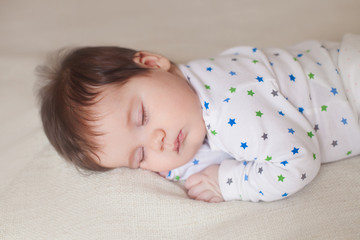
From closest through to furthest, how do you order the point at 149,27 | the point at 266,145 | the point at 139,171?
the point at 266,145 < the point at 139,171 < the point at 149,27

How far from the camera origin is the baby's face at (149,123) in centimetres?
113

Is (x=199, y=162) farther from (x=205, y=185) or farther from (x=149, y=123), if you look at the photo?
(x=149, y=123)

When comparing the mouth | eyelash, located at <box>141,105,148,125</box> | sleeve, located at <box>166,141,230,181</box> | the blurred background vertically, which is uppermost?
the blurred background

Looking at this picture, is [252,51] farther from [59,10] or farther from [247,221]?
[59,10]

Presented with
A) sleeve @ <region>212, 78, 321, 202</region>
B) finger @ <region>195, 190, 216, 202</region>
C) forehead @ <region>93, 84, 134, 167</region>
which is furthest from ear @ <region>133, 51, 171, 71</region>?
finger @ <region>195, 190, 216, 202</region>

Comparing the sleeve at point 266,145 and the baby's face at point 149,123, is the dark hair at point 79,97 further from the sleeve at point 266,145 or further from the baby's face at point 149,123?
the sleeve at point 266,145

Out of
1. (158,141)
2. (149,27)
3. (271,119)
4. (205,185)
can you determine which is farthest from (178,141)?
(149,27)

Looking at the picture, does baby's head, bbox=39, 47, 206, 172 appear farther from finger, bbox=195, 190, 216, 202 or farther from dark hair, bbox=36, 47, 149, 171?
finger, bbox=195, 190, 216, 202

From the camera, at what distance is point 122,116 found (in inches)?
44.6

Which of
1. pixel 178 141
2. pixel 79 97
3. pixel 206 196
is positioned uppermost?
pixel 79 97

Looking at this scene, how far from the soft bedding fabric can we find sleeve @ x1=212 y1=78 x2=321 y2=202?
50 mm

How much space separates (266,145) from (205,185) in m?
0.24

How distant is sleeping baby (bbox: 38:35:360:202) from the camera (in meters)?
1.10

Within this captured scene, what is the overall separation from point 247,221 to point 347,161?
0.39 meters
